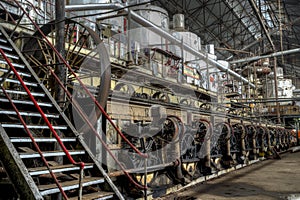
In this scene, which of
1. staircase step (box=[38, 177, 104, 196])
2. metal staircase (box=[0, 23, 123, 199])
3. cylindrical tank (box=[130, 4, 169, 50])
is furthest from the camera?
cylindrical tank (box=[130, 4, 169, 50])

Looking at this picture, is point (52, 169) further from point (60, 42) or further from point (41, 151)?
point (60, 42)

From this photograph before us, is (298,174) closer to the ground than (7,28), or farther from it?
closer to the ground

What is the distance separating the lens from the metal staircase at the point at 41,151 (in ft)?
11.0

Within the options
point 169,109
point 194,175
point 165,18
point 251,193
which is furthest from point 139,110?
point 165,18

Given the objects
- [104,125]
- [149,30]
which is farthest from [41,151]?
[149,30]

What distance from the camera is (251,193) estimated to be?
23.7ft

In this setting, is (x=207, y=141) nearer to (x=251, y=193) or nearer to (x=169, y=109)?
(x=169, y=109)

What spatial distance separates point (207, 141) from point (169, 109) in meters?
1.70

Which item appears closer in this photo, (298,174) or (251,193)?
(251,193)

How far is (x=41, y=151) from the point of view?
428 cm

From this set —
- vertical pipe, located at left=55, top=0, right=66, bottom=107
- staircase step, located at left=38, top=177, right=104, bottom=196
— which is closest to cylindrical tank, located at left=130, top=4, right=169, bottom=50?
vertical pipe, located at left=55, top=0, right=66, bottom=107

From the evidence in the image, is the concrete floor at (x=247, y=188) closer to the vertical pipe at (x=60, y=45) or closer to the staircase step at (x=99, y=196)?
the staircase step at (x=99, y=196)

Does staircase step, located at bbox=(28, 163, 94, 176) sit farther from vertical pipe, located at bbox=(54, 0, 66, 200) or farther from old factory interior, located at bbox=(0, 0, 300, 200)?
vertical pipe, located at bbox=(54, 0, 66, 200)

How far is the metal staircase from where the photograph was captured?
11.0ft
